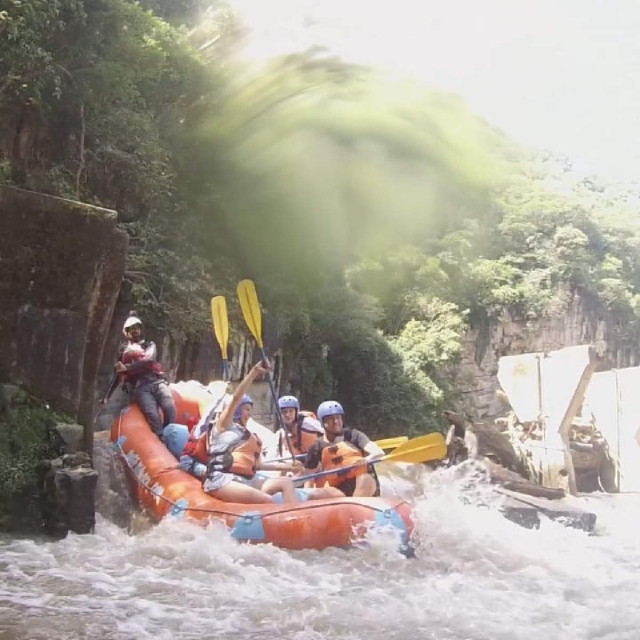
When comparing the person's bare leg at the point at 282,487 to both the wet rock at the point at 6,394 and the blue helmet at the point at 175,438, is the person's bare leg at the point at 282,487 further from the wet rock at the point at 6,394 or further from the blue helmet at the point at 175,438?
the wet rock at the point at 6,394

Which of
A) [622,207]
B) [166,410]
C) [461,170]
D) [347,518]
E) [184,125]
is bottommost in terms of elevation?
[347,518]

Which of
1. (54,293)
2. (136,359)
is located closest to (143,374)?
(136,359)

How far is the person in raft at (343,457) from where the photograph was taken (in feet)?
16.9

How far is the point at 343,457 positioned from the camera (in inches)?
206

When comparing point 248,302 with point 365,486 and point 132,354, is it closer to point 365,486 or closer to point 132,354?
point 132,354

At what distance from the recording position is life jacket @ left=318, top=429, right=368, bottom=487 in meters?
5.20

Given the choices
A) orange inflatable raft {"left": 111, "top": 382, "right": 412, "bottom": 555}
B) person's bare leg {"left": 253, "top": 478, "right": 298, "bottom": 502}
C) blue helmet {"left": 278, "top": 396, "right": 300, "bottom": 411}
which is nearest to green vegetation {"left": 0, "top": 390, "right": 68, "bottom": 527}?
orange inflatable raft {"left": 111, "top": 382, "right": 412, "bottom": 555}

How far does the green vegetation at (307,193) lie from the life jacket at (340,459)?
1.09m

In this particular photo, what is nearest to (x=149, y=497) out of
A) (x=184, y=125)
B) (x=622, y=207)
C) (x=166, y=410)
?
(x=166, y=410)

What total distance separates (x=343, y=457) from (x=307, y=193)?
219 centimetres

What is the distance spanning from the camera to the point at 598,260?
2217cm

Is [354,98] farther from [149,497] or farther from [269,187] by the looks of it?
[149,497]

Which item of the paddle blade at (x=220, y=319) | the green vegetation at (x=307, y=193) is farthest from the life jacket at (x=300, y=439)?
the green vegetation at (x=307, y=193)

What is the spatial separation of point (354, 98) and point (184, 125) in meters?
7.04
